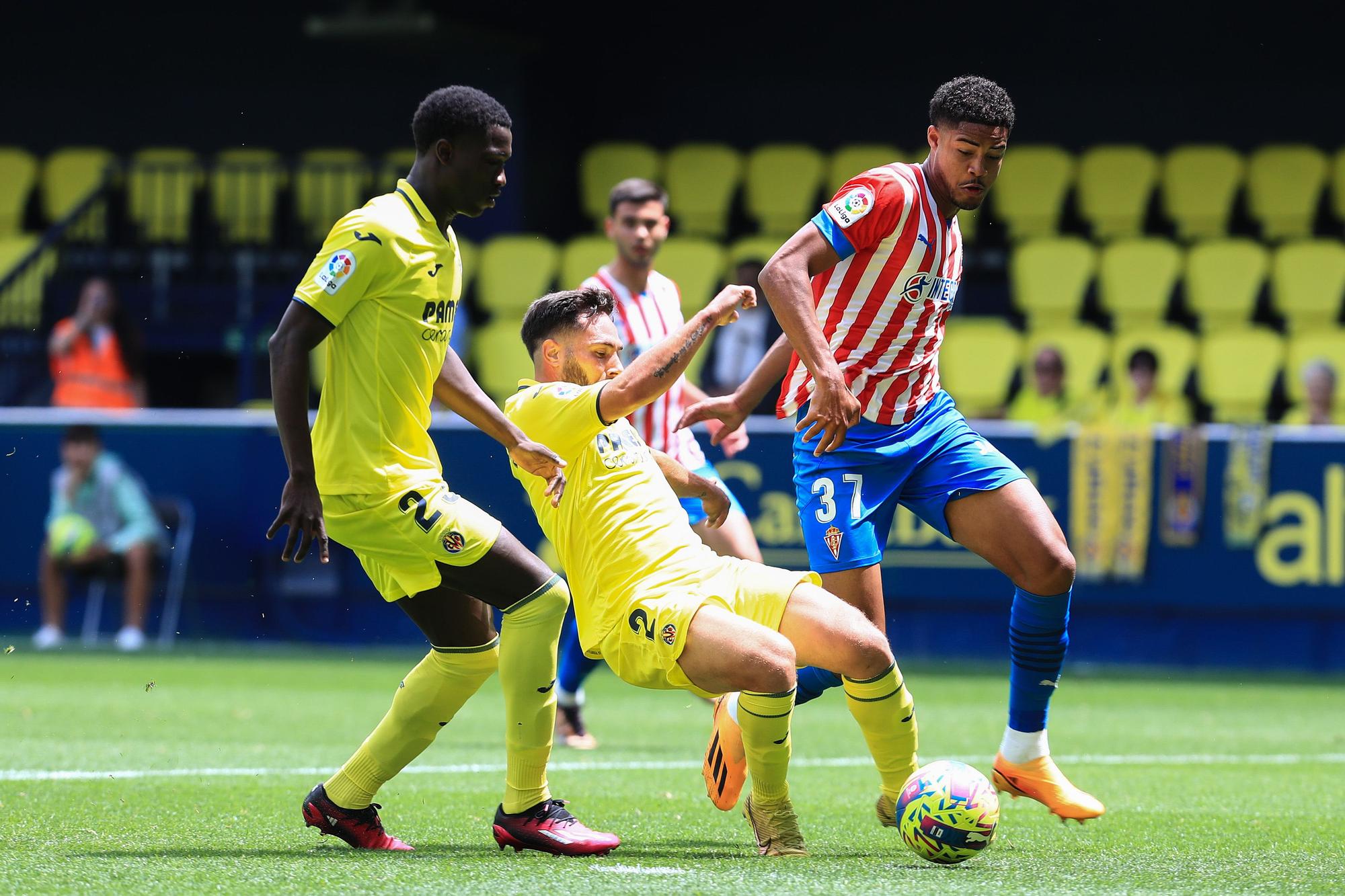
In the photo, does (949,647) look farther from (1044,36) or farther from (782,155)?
(1044,36)

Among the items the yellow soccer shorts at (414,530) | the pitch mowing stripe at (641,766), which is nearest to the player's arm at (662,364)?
the yellow soccer shorts at (414,530)

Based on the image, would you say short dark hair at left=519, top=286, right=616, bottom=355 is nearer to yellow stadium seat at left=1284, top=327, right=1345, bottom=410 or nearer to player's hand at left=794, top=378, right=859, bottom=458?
player's hand at left=794, top=378, right=859, bottom=458

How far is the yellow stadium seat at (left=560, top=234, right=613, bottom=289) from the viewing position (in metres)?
16.0

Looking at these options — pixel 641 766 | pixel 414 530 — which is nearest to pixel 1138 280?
pixel 641 766

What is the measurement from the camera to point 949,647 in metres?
12.9

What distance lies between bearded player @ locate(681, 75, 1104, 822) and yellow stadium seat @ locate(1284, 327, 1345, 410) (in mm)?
9076

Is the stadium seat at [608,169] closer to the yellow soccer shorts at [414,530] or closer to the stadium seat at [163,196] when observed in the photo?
the stadium seat at [163,196]

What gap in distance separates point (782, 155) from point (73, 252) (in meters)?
6.74

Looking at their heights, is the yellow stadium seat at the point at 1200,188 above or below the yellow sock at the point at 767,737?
above

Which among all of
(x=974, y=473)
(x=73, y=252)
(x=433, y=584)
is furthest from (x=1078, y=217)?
(x=433, y=584)

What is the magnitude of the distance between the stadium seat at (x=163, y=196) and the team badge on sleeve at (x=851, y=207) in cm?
1274

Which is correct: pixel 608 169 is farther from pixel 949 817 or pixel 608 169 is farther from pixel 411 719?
pixel 949 817

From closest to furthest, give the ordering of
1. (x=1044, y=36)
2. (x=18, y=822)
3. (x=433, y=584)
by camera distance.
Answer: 1. (x=433, y=584)
2. (x=18, y=822)
3. (x=1044, y=36)

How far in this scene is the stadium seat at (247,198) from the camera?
1755 centimetres
